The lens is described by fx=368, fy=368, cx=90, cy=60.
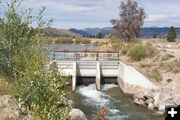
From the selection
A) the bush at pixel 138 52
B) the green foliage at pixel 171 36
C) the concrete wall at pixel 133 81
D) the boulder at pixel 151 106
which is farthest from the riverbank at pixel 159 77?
the green foliage at pixel 171 36

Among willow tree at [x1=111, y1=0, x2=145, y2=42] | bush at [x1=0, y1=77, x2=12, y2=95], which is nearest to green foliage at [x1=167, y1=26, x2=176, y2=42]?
willow tree at [x1=111, y1=0, x2=145, y2=42]

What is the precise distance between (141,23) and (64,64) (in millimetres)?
30046

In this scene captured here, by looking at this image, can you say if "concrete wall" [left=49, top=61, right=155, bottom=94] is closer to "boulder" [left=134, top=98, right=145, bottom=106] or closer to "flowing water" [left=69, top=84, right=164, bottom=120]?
"flowing water" [left=69, top=84, right=164, bottom=120]

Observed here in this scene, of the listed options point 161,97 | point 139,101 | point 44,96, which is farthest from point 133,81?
point 44,96

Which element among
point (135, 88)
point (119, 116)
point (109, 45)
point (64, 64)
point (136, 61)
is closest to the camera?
point (119, 116)

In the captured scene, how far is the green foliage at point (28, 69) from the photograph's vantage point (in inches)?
440

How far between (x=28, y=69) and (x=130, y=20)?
6136 cm

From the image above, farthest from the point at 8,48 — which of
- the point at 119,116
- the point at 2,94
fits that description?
the point at 119,116

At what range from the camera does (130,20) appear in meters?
71.4

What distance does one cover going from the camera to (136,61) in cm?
5012

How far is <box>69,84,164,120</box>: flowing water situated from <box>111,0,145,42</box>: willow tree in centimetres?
2844

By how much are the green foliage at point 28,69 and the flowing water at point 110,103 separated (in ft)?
50.6

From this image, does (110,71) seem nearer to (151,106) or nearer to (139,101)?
(139,101)

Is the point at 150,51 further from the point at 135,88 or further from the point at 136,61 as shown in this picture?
the point at 135,88
